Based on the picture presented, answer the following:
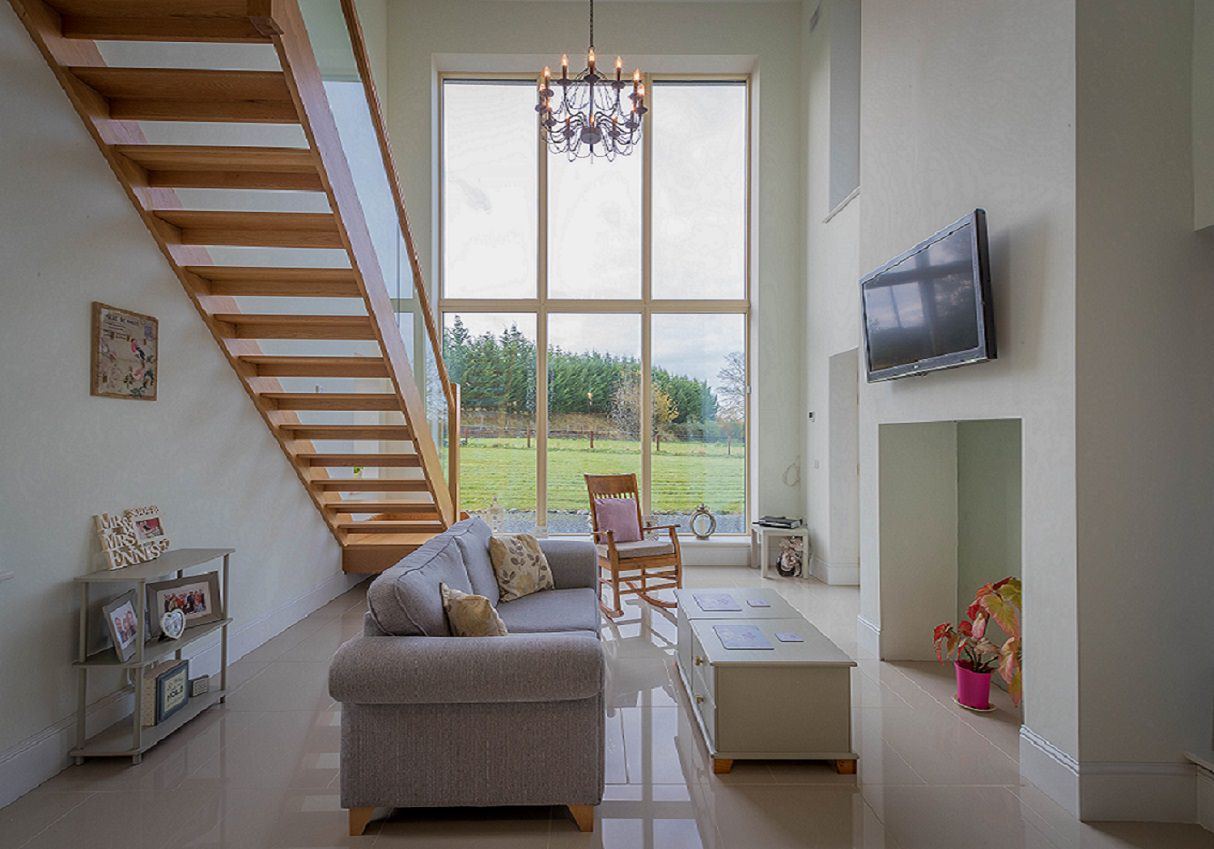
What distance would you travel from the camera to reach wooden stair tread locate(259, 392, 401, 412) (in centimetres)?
441

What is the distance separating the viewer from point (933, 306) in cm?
349

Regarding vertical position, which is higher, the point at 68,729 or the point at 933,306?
the point at 933,306

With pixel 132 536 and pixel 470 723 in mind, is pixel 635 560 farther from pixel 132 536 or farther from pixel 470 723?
pixel 132 536

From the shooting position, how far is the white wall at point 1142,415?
2596 millimetres

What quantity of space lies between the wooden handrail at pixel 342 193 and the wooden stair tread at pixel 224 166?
3.8 inches

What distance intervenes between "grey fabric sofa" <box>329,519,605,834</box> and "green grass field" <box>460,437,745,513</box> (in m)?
4.96

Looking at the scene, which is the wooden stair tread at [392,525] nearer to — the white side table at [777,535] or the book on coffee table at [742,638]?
the white side table at [777,535]

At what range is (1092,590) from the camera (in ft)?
8.55

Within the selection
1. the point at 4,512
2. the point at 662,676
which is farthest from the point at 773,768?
the point at 4,512

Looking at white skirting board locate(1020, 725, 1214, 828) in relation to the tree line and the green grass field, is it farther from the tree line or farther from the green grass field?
the tree line

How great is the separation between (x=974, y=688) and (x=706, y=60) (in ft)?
20.8

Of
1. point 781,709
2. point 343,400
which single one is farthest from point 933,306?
point 343,400

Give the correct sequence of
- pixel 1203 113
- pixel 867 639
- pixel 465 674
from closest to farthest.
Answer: pixel 465 674 → pixel 1203 113 → pixel 867 639

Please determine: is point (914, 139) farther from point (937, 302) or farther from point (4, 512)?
point (4, 512)
